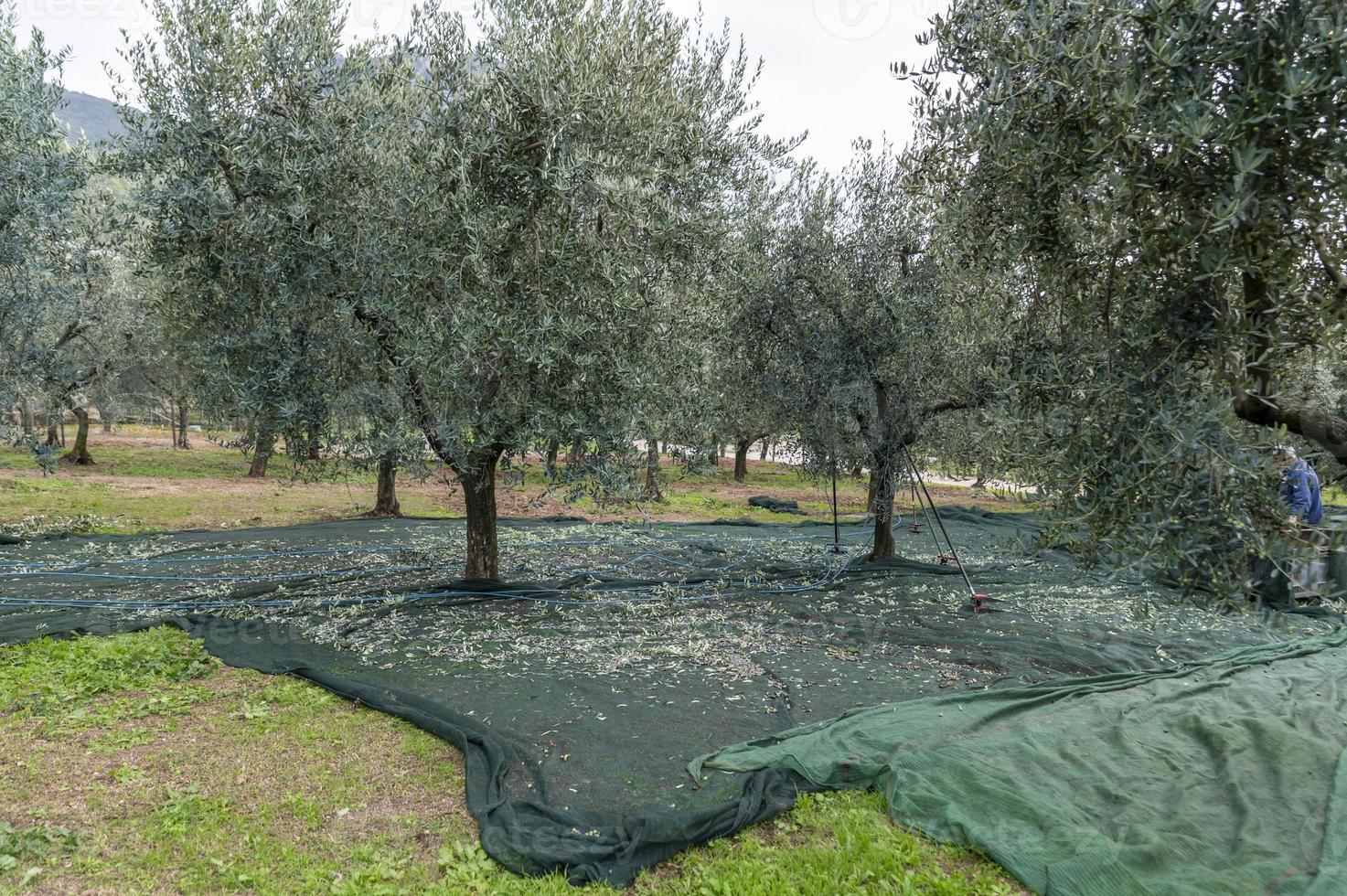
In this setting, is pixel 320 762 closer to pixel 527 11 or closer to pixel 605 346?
pixel 605 346

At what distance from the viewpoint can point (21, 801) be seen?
201 inches

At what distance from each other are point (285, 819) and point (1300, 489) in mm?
10952

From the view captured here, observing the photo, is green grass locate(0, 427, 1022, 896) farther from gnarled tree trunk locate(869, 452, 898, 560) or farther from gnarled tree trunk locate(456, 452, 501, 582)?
gnarled tree trunk locate(869, 452, 898, 560)

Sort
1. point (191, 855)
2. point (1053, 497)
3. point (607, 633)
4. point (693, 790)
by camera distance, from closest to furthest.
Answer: point (191, 855) → point (1053, 497) → point (693, 790) → point (607, 633)

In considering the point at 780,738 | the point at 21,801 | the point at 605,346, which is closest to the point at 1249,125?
the point at 780,738

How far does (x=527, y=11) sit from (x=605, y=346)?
3.57 metres

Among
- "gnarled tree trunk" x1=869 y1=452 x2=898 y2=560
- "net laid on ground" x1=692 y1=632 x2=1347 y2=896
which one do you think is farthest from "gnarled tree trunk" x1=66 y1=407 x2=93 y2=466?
"net laid on ground" x1=692 y1=632 x2=1347 y2=896

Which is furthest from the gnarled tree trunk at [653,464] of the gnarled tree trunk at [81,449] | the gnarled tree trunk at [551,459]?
the gnarled tree trunk at [81,449]

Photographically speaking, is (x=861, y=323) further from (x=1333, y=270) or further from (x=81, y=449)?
(x=81, y=449)

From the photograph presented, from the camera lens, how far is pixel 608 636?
362 inches

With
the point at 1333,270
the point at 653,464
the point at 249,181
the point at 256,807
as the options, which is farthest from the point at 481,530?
the point at 1333,270

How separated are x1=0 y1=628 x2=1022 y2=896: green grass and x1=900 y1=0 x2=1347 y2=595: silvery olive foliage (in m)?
2.43

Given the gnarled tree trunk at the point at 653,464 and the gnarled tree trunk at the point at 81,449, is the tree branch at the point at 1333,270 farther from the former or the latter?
the gnarled tree trunk at the point at 81,449

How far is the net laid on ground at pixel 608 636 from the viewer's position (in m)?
5.41
